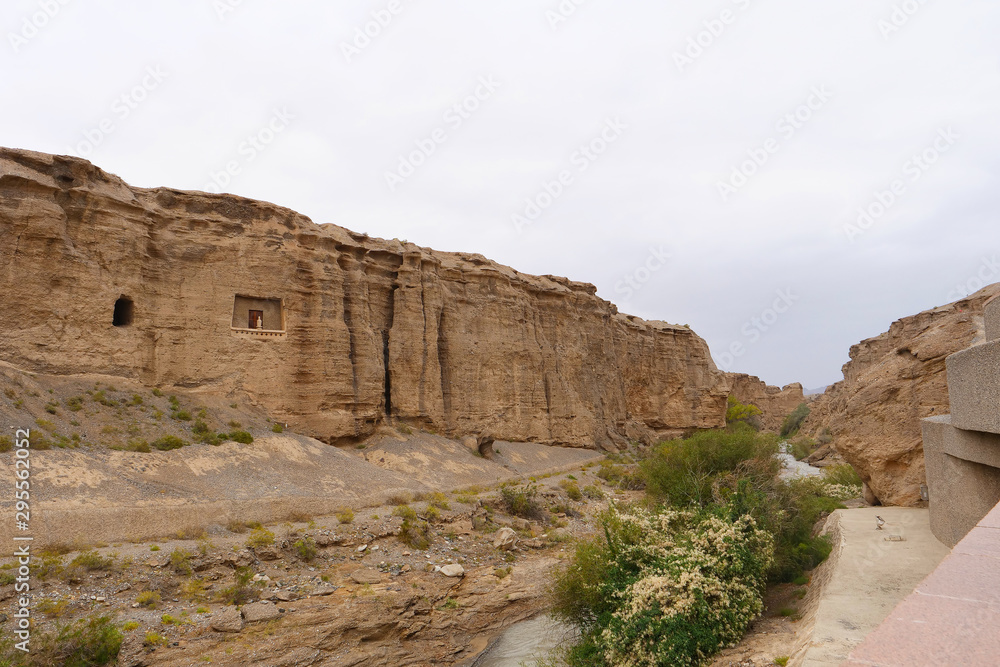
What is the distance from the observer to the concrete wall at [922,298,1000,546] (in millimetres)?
8531

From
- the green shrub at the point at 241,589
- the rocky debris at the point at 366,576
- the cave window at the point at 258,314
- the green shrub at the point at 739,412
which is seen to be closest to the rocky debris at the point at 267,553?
the green shrub at the point at 241,589

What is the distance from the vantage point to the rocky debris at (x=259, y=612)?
13975 mm

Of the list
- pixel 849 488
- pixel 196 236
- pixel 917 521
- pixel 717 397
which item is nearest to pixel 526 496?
pixel 849 488

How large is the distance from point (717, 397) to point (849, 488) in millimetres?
32644

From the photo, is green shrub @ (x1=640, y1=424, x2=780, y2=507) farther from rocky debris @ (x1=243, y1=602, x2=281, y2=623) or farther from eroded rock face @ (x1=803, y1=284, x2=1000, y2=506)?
rocky debris @ (x1=243, y1=602, x2=281, y2=623)

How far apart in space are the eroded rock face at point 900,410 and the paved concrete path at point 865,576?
4.31 feet

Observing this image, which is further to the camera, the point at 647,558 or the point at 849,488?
the point at 849,488

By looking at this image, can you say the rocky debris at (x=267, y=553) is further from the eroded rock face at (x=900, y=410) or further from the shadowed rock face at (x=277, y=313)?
the eroded rock face at (x=900, y=410)

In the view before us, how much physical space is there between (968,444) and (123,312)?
27.5 metres

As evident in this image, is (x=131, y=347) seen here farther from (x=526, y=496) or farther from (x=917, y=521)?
(x=917, y=521)

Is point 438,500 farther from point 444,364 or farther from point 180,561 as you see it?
point 444,364

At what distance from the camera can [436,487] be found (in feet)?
86.4

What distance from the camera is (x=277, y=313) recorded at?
27.3m

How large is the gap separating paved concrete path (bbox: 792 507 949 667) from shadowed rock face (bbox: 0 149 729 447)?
21126 millimetres
